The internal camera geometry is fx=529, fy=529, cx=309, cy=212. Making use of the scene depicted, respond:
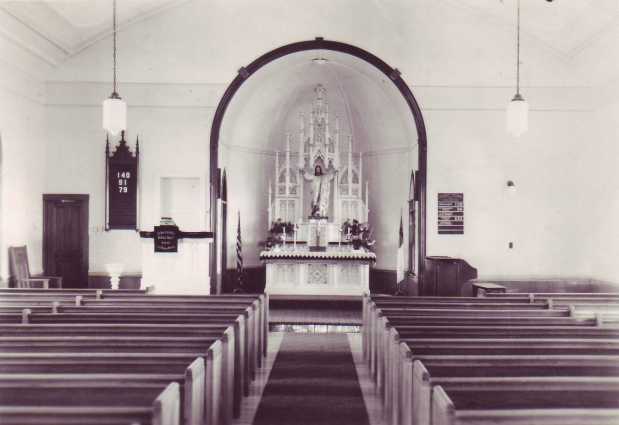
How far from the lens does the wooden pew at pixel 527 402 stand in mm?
1940

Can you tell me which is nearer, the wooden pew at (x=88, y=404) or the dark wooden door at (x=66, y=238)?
the wooden pew at (x=88, y=404)

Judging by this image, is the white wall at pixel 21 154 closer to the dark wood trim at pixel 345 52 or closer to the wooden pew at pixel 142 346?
the dark wood trim at pixel 345 52

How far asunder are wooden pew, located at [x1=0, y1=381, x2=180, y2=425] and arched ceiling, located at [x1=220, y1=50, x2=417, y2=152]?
840 cm

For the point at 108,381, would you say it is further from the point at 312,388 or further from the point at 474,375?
the point at 312,388

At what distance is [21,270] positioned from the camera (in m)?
8.41

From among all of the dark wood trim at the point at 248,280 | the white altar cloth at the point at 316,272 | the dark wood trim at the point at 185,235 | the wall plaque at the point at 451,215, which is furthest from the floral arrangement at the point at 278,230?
the dark wood trim at the point at 185,235

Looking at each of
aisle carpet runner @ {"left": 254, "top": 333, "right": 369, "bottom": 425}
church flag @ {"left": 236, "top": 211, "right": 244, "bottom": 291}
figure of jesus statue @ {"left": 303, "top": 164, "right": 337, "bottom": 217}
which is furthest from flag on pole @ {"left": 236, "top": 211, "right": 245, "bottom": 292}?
aisle carpet runner @ {"left": 254, "top": 333, "right": 369, "bottom": 425}

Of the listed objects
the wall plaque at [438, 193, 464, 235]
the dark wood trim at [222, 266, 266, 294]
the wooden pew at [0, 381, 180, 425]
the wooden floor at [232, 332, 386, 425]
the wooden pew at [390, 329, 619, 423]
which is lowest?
the wooden floor at [232, 332, 386, 425]

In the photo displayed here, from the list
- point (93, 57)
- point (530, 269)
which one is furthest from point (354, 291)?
point (93, 57)

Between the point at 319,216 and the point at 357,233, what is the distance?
0.89 meters

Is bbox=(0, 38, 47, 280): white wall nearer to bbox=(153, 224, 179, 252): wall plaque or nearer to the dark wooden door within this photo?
the dark wooden door

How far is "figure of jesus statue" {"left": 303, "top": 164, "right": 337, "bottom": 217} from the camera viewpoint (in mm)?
11414

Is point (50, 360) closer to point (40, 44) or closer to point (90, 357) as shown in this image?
point (90, 357)

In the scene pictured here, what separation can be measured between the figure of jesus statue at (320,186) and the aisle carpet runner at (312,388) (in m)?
5.24
